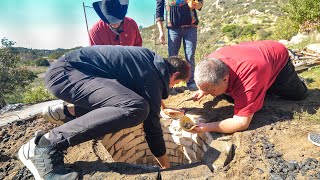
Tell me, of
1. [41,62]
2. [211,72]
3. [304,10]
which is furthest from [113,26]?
[41,62]

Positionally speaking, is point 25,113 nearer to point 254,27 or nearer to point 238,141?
point 238,141

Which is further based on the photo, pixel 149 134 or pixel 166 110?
pixel 166 110

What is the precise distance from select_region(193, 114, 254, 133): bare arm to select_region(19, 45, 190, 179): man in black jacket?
0.48 m

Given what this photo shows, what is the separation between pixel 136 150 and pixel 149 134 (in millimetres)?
1359

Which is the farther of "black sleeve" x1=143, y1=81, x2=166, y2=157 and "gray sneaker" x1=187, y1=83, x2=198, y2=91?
"gray sneaker" x1=187, y1=83, x2=198, y2=91

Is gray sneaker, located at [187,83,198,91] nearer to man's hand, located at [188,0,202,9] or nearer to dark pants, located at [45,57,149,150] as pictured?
man's hand, located at [188,0,202,9]

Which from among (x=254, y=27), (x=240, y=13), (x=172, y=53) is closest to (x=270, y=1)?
(x=240, y=13)

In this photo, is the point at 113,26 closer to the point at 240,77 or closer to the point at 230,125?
the point at 240,77

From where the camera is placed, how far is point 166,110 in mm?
3623

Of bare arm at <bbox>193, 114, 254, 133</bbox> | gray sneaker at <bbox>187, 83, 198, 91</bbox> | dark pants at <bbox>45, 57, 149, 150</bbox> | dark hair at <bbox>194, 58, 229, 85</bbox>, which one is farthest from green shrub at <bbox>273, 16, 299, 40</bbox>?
dark pants at <bbox>45, 57, 149, 150</bbox>

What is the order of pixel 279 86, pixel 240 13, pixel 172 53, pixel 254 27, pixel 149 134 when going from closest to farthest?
pixel 149 134, pixel 279 86, pixel 172 53, pixel 254 27, pixel 240 13

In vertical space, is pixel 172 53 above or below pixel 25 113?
above

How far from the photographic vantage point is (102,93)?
7.80 ft

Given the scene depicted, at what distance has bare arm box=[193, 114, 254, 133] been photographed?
108 inches
